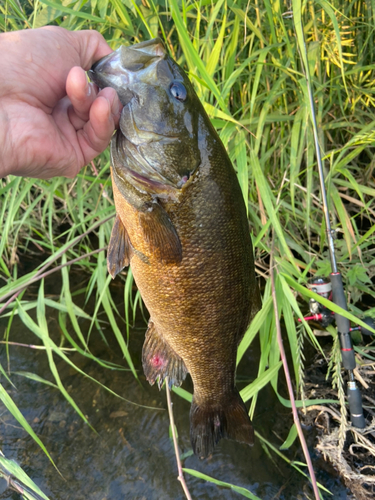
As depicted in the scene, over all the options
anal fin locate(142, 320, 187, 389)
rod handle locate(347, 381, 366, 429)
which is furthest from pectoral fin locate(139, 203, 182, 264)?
rod handle locate(347, 381, 366, 429)

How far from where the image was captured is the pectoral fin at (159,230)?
1.32 m

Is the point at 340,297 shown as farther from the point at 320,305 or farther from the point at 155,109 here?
the point at 155,109

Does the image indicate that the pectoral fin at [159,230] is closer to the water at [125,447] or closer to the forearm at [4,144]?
the forearm at [4,144]

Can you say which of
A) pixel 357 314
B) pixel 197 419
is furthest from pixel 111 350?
pixel 357 314

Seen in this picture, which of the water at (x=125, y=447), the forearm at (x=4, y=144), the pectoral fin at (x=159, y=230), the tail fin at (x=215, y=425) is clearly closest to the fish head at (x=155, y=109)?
the pectoral fin at (x=159, y=230)

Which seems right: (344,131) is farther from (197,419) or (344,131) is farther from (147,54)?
(197,419)

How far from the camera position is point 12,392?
283 centimetres

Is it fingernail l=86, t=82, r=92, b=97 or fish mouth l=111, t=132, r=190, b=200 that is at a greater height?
fingernail l=86, t=82, r=92, b=97

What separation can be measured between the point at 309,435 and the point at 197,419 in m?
1.08

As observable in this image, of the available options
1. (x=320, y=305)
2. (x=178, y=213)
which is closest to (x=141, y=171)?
(x=178, y=213)

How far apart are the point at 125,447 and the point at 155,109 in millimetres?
2258

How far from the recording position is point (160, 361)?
5.65 ft

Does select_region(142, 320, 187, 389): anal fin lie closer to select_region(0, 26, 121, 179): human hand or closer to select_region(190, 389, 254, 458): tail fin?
select_region(190, 389, 254, 458): tail fin

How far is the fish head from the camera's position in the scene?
4.04ft
